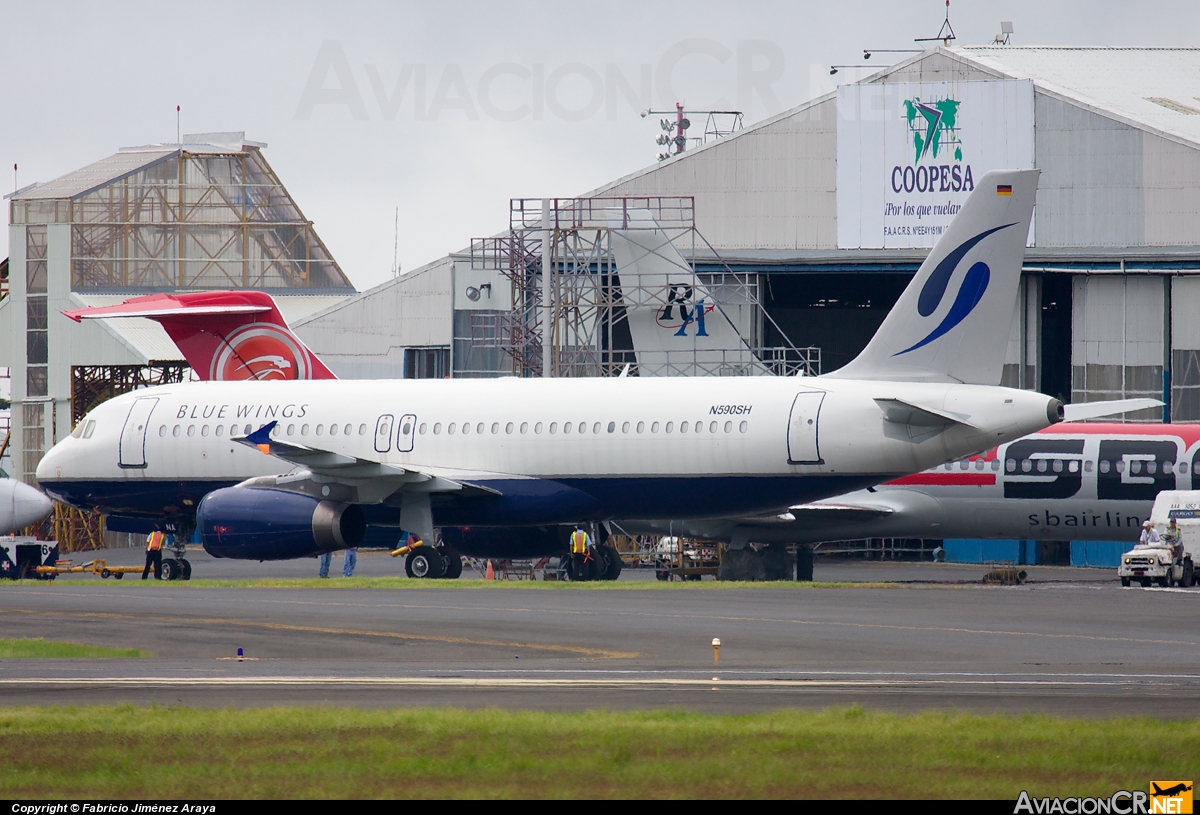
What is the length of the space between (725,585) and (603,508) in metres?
4.63

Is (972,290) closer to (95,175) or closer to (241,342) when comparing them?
(241,342)

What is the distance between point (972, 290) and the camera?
2942cm

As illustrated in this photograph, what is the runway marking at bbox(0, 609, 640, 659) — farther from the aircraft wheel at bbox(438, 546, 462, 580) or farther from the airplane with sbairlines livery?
the aircraft wheel at bbox(438, 546, 462, 580)

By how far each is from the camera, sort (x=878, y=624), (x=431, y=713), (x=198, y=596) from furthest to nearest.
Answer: (x=198, y=596)
(x=878, y=624)
(x=431, y=713)

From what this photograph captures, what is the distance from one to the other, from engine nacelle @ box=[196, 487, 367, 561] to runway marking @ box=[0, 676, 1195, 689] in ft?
53.8

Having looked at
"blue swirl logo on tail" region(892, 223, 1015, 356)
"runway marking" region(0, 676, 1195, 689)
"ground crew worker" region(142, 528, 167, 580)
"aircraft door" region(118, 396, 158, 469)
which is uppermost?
"blue swirl logo on tail" region(892, 223, 1015, 356)

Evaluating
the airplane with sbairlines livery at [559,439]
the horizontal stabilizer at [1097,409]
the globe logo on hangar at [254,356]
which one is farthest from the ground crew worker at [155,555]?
the horizontal stabilizer at [1097,409]

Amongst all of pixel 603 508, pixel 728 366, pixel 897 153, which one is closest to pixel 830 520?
pixel 603 508

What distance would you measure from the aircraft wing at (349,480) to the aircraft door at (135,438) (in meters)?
3.91

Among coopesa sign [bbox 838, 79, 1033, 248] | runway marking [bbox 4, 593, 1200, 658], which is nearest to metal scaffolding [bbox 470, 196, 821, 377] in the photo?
coopesa sign [bbox 838, 79, 1033, 248]

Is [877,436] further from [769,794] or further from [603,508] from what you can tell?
[769,794]

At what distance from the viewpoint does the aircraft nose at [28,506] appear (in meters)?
43.4

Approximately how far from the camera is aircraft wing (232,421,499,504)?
1224 inches

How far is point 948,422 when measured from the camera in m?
29.0
